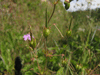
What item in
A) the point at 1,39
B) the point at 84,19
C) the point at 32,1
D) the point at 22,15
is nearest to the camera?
the point at 1,39

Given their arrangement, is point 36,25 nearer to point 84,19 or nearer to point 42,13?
point 42,13

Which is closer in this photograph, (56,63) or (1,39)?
(56,63)

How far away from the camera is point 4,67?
901 millimetres

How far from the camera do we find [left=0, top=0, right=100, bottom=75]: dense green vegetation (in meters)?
0.78

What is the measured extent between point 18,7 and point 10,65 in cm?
163

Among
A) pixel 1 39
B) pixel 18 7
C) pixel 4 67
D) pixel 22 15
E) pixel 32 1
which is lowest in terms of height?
pixel 4 67

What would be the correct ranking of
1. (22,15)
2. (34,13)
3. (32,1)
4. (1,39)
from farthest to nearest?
(32,1), (34,13), (22,15), (1,39)

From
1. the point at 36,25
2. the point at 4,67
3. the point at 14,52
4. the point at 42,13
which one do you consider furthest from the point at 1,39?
the point at 42,13

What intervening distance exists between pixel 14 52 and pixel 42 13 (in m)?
1.51

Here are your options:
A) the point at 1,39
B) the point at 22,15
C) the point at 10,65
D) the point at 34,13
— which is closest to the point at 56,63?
the point at 10,65

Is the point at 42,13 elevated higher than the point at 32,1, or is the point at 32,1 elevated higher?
the point at 32,1

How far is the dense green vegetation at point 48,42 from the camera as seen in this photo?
778 mm

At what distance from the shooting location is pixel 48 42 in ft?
4.16

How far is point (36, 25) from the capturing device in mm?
1912
